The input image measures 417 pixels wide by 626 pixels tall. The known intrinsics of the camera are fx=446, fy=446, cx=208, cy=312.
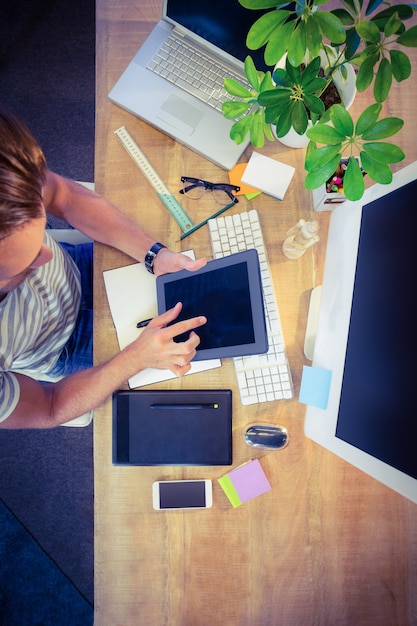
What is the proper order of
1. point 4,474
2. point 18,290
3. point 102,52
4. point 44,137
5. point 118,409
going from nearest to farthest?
point 18,290
point 118,409
point 102,52
point 4,474
point 44,137

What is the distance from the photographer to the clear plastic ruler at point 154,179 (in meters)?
1.07

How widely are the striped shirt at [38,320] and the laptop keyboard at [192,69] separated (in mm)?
494

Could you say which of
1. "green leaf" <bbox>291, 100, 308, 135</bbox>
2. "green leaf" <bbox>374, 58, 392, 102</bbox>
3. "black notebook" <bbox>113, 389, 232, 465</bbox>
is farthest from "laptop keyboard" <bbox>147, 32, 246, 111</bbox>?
"black notebook" <bbox>113, 389, 232, 465</bbox>

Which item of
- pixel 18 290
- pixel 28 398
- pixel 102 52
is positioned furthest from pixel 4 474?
pixel 102 52

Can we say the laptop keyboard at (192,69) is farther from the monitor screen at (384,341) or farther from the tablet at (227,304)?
the monitor screen at (384,341)

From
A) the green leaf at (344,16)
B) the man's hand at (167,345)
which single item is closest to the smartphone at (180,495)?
the man's hand at (167,345)

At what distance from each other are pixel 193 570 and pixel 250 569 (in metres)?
0.12

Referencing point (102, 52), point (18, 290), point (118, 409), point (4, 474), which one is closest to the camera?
point (18, 290)

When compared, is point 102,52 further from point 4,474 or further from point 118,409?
point 4,474

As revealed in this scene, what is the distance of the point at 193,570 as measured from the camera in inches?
38.2

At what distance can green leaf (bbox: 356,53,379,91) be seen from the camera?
683 mm

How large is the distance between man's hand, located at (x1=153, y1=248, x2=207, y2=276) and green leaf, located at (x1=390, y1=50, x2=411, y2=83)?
1.62 feet

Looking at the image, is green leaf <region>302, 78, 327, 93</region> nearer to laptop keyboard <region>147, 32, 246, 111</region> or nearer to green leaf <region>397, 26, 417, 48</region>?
green leaf <region>397, 26, 417, 48</region>

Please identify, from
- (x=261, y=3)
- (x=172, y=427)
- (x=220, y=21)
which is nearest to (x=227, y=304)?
(x=172, y=427)
